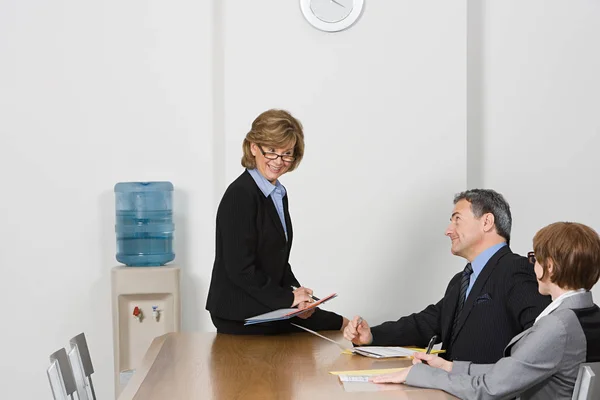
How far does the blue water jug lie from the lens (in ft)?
15.9

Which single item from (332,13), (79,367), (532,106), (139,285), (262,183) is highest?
(332,13)

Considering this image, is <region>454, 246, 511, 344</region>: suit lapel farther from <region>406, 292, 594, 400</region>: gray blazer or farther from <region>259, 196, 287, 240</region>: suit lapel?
<region>259, 196, 287, 240</region>: suit lapel

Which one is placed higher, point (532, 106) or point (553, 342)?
point (532, 106)

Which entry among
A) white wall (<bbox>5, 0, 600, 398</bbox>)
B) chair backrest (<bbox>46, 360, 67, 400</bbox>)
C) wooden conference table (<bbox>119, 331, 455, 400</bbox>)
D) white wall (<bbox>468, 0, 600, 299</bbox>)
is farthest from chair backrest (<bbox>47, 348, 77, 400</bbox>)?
white wall (<bbox>468, 0, 600, 299</bbox>)

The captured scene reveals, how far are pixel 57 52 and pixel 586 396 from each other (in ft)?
12.4

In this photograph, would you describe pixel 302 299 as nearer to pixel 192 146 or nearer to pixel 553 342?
pixel 553 342

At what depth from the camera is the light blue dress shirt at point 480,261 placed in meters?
3.08

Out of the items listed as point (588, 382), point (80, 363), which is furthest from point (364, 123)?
point (588, 382)

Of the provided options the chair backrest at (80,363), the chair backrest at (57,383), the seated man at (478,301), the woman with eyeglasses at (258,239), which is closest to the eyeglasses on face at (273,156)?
the woman with eyeglasses at (258,239)

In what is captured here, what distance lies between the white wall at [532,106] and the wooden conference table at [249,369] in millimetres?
2171

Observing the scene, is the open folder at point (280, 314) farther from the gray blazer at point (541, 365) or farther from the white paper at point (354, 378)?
the gray blazer at point (541, 365)

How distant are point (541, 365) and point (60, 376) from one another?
142 centimetres

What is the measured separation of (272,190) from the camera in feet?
11.1

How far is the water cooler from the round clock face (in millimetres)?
1212
